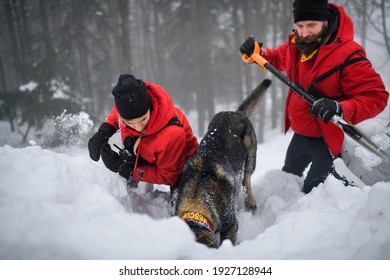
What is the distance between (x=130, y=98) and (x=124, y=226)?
1.34 meters

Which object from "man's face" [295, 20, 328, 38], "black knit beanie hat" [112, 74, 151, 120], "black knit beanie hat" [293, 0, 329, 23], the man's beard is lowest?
"black knit beanie hat" [112, 74, 151, 120]

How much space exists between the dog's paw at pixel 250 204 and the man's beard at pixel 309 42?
194 cm

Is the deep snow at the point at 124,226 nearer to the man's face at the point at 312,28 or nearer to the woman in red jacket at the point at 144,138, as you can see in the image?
the woman in red jacket at the point at 144,138

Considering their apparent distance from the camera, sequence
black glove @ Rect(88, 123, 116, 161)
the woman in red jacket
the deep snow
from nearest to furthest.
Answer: the deep snow, the woman in red jacket, black glove @ Rect(88, 123, 116, 161)

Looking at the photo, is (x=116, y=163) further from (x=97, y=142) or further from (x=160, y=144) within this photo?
(x=160, y=144)

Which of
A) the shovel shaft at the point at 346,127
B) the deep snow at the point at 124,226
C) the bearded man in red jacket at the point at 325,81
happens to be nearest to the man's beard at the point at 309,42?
the bearded man in red jacket at the point at 325,81

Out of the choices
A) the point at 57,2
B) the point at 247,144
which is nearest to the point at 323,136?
the point at 247,144

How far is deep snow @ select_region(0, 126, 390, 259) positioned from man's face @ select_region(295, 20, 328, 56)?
4.76 ft

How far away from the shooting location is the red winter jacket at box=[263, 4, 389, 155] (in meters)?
2.40

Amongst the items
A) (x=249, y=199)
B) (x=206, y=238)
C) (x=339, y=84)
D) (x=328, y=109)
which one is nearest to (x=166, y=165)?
(x=206, y=238)

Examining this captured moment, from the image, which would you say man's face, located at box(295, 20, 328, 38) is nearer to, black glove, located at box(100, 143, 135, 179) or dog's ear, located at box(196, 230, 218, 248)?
dog's ear, located at box(196, 230, 218, 248)

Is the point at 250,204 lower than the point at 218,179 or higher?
lower

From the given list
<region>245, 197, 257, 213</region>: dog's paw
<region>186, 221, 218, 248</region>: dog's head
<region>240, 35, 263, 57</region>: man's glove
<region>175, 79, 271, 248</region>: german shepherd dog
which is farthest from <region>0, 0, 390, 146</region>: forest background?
<region>186, 221, 218, 248</region>: dog's head

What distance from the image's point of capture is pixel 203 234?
218cm
